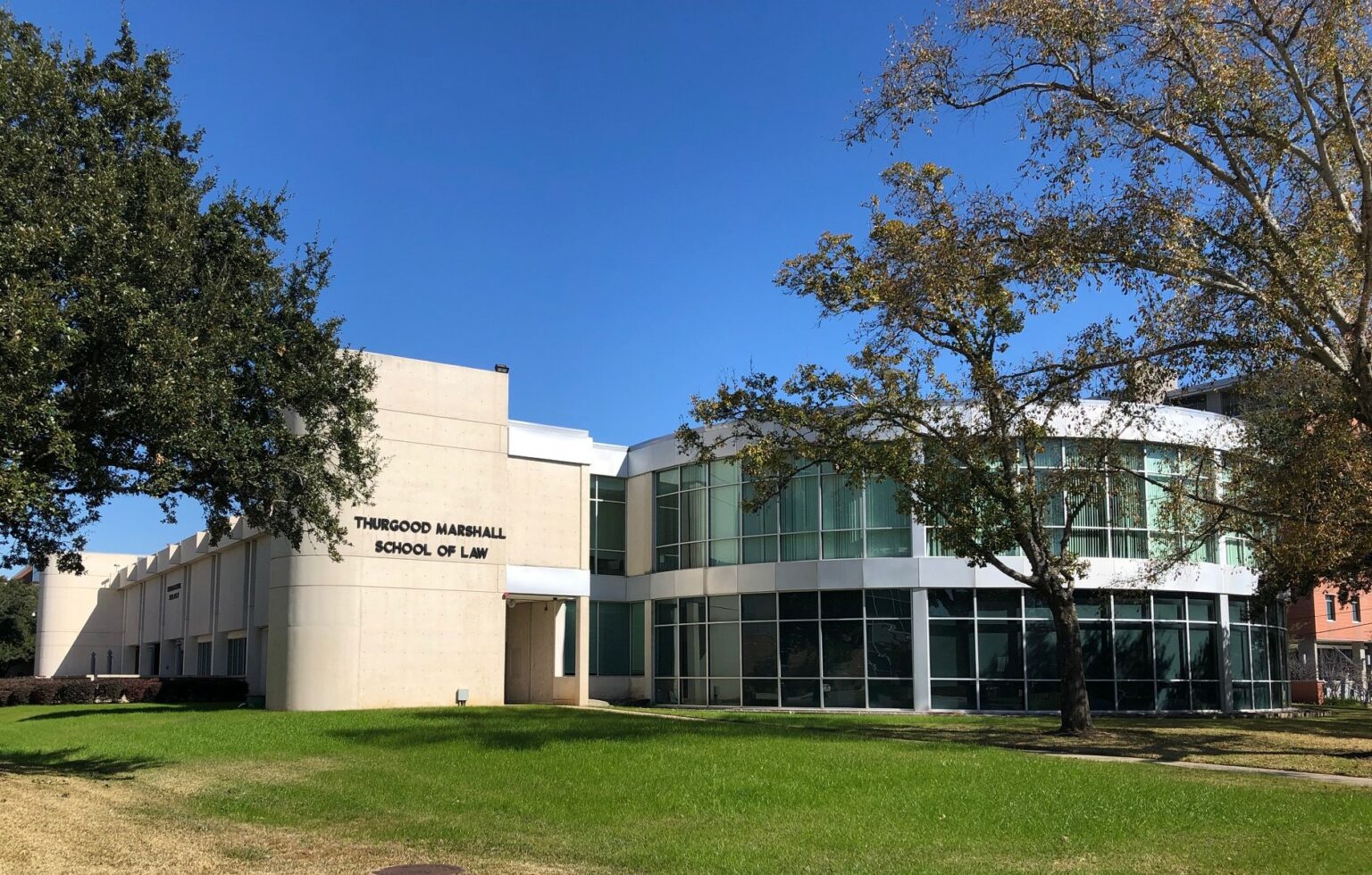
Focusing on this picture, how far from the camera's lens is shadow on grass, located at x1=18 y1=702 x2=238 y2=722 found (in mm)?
31136

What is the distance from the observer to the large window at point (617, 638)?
127 feet

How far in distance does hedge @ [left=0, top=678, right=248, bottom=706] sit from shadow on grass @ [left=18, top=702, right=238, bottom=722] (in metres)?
1.19

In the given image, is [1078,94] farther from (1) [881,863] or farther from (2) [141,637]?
(2) [141,637]

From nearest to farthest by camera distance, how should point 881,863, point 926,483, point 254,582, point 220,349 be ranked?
point 881,863, point 220,349, point 926,483, point 254,582

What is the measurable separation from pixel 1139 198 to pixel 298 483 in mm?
13449

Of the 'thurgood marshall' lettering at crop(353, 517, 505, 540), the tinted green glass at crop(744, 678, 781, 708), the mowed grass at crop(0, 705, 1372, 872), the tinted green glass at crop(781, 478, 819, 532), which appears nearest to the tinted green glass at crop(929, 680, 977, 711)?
the tinted green glass at crop(744, 678, 781, 708)

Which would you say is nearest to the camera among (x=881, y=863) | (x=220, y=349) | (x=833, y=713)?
(x=881, y=863)

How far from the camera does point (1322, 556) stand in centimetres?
2062

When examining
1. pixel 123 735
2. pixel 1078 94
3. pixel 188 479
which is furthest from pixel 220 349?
pixel 1078 94

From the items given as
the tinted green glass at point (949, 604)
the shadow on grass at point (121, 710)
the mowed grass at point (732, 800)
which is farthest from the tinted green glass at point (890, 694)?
the shadow on grass at point (121, 710)

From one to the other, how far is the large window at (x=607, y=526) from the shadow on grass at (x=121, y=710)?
40.6 ft

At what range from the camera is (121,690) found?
127ft

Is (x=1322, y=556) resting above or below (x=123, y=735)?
above

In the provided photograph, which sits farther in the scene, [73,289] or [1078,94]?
[1078,94]
